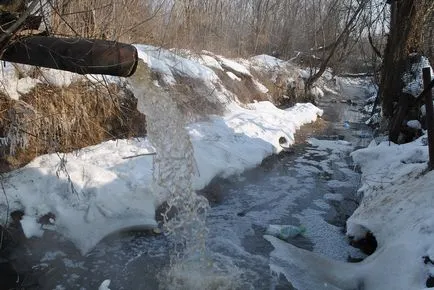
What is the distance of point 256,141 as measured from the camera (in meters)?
9.09

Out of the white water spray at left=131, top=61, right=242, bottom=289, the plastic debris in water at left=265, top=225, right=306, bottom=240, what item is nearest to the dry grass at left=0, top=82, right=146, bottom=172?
the white water spray at left=131, top=61, right=242, bottom=289

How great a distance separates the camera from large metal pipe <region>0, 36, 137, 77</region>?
245 cm

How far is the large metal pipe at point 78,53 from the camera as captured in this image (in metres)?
2.45

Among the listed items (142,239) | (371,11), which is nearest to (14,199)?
(142,239)

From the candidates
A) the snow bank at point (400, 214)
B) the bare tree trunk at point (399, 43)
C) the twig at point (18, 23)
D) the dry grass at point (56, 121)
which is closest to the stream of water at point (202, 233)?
the snow bank at point (400, 214)

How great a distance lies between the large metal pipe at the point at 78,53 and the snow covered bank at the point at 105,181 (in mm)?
1122

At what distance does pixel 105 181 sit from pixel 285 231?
2.49 meters

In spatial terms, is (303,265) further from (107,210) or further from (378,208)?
(107,210)

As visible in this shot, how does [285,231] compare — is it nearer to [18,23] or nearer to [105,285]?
[105,285]

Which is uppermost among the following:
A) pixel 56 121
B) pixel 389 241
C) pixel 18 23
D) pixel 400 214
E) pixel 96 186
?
pixel 18 23

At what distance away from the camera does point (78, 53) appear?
8.04 feet

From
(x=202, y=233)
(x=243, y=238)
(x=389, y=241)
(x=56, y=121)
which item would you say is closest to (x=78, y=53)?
(x=202, y=233)

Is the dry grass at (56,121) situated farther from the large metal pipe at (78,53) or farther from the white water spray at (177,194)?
the large metal pipe at (78,53)

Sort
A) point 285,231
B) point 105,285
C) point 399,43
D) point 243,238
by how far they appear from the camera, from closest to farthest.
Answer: point 105,285 < point 243,238 < point 285,231 < point 399,43
